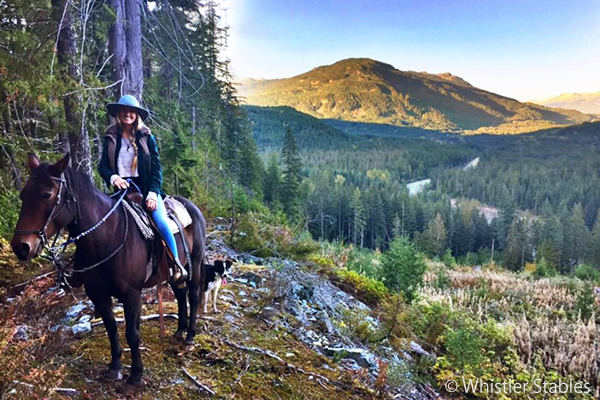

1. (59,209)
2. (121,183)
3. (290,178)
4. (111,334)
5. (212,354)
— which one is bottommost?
(290,178)

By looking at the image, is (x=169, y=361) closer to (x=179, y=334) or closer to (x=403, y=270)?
(x=179, y=334)

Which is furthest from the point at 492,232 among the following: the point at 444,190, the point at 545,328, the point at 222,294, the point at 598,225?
the point at 222,294

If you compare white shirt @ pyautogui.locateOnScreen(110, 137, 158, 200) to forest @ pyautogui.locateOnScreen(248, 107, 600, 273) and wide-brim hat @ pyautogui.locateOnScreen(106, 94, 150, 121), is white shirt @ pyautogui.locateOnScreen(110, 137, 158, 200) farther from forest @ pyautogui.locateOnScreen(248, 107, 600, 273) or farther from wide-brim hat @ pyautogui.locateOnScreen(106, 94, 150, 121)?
forest @ pyautogui.locateOnScreen(248, 107, 600, 273)

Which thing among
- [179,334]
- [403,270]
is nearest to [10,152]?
[179,334]

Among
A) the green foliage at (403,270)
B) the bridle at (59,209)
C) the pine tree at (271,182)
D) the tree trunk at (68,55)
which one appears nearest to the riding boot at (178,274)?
the bridle at (59,209)

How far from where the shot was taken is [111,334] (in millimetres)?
3096

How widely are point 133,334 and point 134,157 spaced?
1.67 metres

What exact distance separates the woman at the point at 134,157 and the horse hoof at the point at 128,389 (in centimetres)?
118

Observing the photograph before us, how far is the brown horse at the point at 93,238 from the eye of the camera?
2.40 meters

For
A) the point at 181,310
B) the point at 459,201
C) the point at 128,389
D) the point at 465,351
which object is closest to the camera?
the point at 128,389

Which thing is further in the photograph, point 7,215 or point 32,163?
point 7,215

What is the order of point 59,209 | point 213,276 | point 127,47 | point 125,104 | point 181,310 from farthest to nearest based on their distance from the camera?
point 127,47 → point 213,276 → point 181,310 → point 125,104 → point 59,209

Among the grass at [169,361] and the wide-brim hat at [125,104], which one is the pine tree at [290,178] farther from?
the wide-brim hat at [125,104]

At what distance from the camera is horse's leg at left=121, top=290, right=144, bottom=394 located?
3.02 metres
